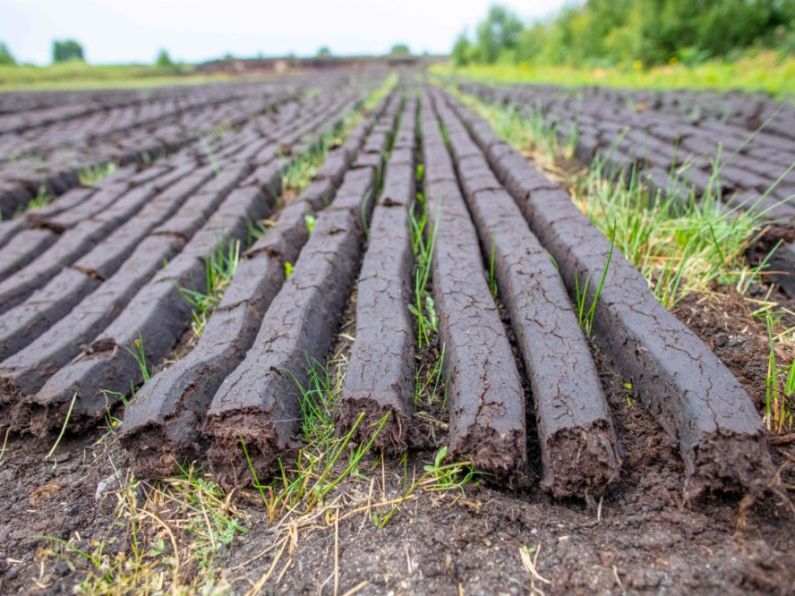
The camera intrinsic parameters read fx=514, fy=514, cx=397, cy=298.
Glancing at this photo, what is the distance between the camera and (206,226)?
2.88 meters

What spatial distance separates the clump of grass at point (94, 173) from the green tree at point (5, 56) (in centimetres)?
3103

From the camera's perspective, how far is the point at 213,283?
2447 mm

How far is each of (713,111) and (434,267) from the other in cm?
471

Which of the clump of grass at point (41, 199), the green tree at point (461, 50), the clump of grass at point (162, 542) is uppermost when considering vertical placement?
the green tree at point (461, 50)

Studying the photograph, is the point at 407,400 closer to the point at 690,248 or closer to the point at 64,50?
the point at 690,248

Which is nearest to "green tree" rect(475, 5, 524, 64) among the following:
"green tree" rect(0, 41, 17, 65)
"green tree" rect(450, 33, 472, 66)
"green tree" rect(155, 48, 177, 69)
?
"green tree" rect(450, 33, 472, 66)

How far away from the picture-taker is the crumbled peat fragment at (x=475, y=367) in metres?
1.31

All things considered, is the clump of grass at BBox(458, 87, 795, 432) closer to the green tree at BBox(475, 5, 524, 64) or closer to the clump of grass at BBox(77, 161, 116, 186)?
the clump of grass at BBox(77, 161, 116, 186)

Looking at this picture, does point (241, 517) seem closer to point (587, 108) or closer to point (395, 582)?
point (395, 582)

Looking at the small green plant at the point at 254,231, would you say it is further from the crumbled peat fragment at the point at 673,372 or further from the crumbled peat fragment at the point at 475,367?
the crumbled peat fragment at the point at 673,372

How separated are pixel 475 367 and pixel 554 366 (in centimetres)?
23

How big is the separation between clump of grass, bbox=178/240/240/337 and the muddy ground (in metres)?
0.87

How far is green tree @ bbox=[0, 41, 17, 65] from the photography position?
27619 millimetres

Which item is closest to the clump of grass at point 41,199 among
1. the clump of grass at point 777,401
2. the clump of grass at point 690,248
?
the clump of grass at point 690,248
